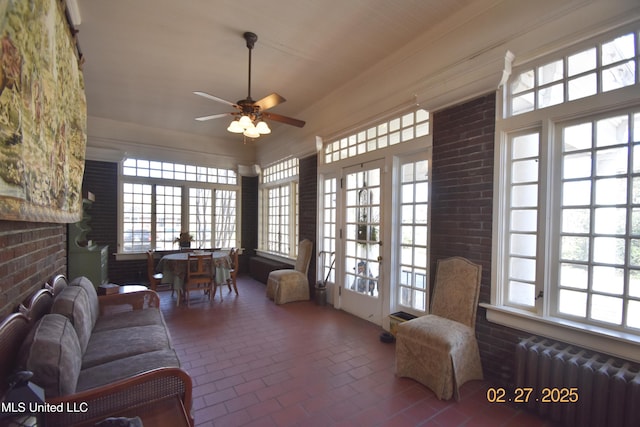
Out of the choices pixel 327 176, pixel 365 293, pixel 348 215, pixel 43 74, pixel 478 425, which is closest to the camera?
pixel 43 74

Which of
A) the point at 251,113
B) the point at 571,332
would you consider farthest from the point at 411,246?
the point at 251,113

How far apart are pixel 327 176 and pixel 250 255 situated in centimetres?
389

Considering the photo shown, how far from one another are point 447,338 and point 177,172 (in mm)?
6813

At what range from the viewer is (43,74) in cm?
185

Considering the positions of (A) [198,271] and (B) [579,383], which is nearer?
(B) [579,383]

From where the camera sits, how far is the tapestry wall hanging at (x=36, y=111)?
1391 millimetres

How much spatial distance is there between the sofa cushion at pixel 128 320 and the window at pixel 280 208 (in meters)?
3.39

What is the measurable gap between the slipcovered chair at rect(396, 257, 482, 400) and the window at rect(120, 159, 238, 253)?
5941mm

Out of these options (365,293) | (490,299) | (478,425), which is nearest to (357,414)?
(478,425)

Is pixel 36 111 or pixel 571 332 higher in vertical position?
pixel 36 111

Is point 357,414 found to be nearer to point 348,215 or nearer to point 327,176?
point 348,215

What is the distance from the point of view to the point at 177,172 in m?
7.11

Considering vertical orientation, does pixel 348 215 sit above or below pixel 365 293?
above

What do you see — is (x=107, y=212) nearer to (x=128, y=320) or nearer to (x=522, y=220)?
(x=128, y=320)
